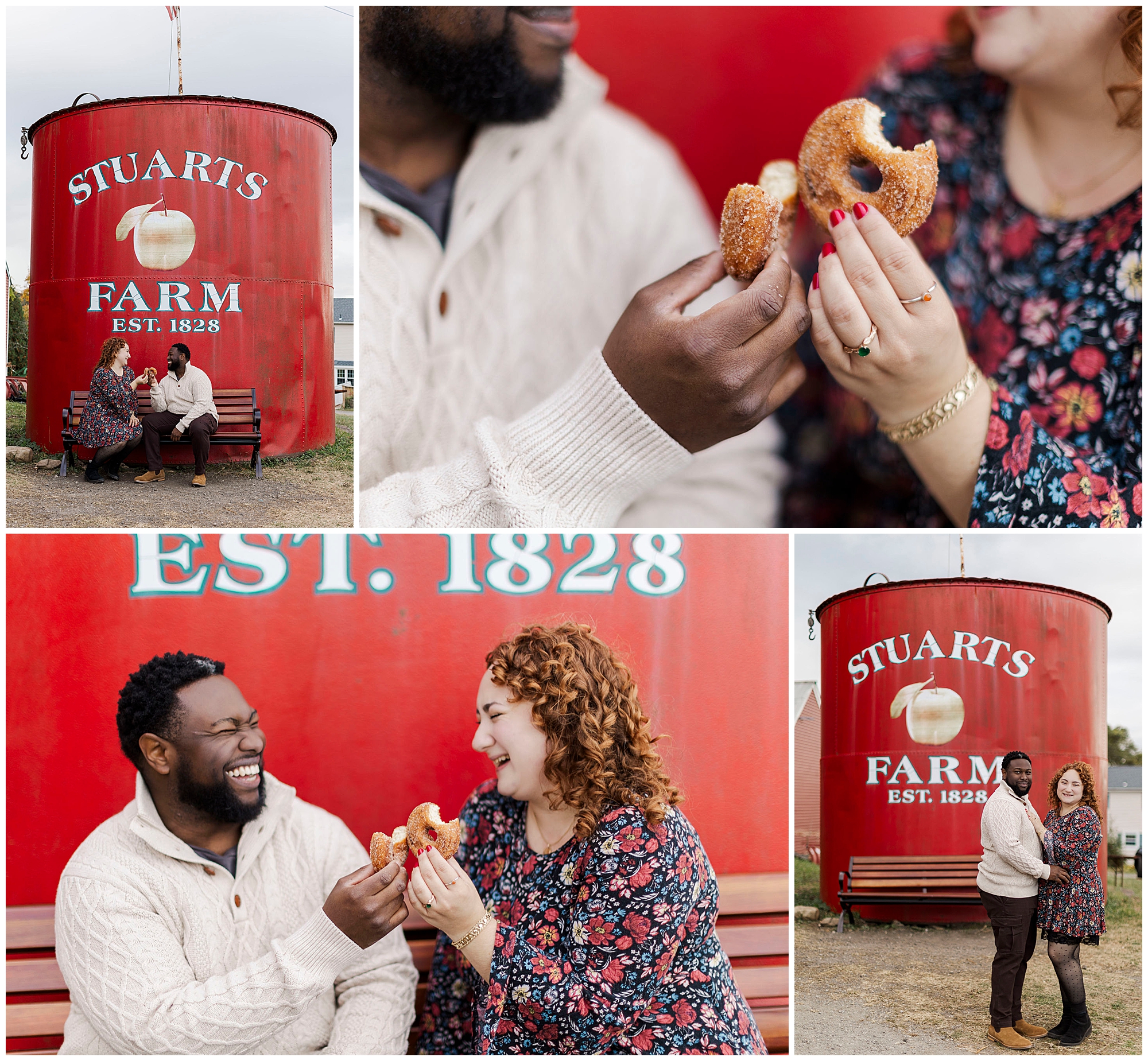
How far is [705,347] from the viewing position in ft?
7.89

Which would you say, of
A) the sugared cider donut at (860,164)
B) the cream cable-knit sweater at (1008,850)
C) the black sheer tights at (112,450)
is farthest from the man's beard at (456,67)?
the cream cable-knit sweater at (1008,850)

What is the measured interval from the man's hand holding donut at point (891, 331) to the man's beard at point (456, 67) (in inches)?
40.9

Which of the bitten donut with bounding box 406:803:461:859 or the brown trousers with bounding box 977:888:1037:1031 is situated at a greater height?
the bitten donut with bounding box 406:803:461:859

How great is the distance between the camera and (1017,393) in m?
2.85

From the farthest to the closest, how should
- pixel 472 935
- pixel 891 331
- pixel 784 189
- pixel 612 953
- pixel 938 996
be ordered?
pixel 938 996, pixel 784 189, pixel 891 331, pixel 472 935, pixel 612 953

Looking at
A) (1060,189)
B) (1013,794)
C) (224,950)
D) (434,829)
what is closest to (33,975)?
(224,950)

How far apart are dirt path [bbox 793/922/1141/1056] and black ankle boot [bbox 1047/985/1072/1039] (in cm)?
2

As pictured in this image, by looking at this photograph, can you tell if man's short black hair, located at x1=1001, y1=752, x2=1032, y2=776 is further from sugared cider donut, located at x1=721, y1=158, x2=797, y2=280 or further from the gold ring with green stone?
sugared cider donut, located at x1=721, y1=158, x2=797, y2=280

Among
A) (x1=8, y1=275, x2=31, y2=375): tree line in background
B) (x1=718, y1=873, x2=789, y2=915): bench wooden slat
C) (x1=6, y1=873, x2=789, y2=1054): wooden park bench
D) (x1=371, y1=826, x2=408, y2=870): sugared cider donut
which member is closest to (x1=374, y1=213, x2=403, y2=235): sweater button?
(x1=8, y1=275, x2=31, y2=375): tree line in background

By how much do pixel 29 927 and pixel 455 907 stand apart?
149 cm

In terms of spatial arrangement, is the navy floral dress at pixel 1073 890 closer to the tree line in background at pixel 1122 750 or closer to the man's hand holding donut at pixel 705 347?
the tree line in background at pixel 1122 750

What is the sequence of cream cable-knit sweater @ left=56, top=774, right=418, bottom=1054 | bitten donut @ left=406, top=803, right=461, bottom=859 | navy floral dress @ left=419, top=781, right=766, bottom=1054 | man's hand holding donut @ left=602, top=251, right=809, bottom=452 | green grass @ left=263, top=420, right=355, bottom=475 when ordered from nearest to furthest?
navy floral dress @ left=419, top=781, right=766, bottom=1054 → cream cable-knit sweater @ left=56, top=774, right=418, bottom=1054 → bitten donut @ left=406, top=803, right=461, bottom=859 → man's hand holding donut @ left=602, top=251, right=809, bottom=452 → green grass @ left=263, top=420, right=355, bottom=475

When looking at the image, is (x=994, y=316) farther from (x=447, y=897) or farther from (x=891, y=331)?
(x=447, y=897)

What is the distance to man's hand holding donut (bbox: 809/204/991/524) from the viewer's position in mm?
2400
